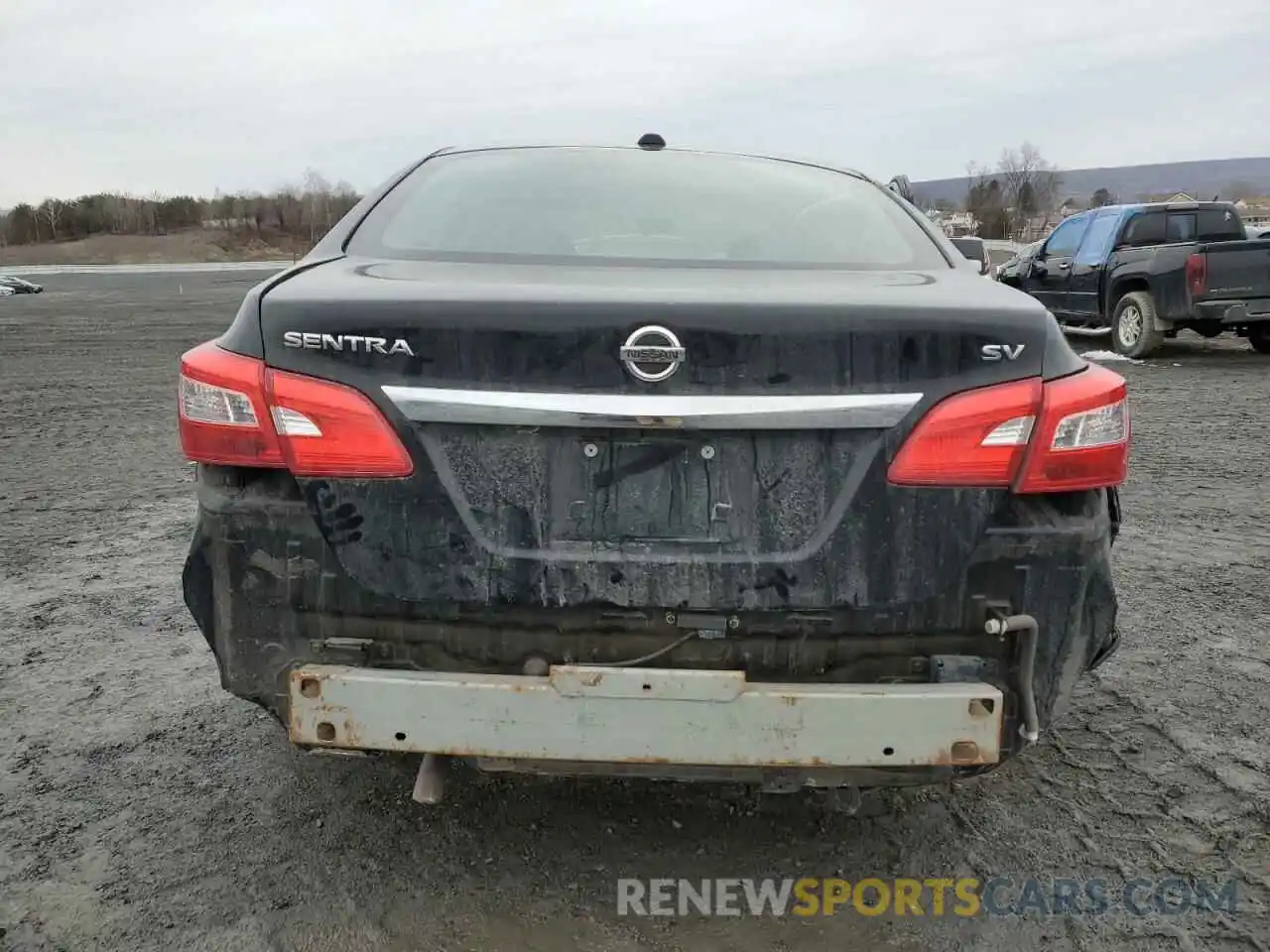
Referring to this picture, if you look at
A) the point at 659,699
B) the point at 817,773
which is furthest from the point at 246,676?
the point at 817,773

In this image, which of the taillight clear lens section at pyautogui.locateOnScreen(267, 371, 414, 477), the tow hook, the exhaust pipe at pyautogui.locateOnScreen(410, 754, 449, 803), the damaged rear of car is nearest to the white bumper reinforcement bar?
the damaged rear of car

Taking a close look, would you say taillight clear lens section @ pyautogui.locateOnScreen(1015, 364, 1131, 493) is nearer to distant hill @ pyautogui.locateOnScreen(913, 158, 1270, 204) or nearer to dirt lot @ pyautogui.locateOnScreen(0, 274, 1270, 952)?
dirt lot @ pyautogui.locateOnScreen(0, 274, 1270, 952)

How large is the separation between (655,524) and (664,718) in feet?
1.22

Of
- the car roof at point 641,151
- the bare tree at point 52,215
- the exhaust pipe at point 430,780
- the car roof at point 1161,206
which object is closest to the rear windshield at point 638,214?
the car roof at point 641,151

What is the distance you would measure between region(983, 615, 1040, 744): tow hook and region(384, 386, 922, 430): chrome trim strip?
0.46 m

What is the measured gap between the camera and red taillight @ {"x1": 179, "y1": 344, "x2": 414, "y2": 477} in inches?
80.1

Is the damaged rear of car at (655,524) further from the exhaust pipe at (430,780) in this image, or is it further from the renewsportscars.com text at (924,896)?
the renewsportscars.com text at (924,896)

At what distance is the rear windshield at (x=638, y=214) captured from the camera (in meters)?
2.66

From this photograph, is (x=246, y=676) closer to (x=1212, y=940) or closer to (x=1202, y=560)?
(x=1212, y=940)

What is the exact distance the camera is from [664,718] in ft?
6.56

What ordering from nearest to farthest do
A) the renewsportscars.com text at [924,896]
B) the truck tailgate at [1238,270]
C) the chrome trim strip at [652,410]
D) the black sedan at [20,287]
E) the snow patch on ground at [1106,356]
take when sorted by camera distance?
the chrome trim strip at [652,410] → the renewsportscars.com text at [924,896] → the truck tailgate at [1238,270] → the snow patch on ground at [1106,356] → the black sedan at [20,287]

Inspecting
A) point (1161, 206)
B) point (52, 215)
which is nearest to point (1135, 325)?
point (1161, 206)

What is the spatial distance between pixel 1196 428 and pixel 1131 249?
5.30 meters

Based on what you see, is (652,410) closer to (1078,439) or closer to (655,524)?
(655,524)
